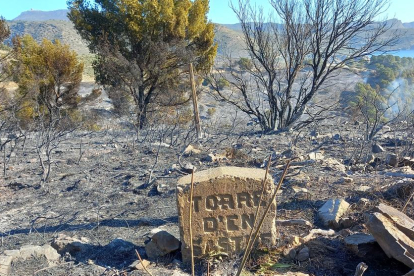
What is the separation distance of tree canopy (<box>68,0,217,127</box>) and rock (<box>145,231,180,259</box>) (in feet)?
40.1

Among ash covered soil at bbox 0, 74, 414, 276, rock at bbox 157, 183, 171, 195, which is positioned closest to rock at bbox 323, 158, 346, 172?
ash covered soil at bbox 0, 74, 414, 276

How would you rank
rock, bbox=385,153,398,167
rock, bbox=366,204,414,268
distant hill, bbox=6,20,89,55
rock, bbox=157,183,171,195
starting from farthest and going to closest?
distant hill, bbox=6,20,89,55
rock, bbox=385,153,398,167
rock, bbox=157,183,171,195
rock, bbox=366,204,414,268

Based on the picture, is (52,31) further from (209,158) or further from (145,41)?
(209,158)

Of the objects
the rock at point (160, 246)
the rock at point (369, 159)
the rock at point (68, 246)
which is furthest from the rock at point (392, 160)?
the rock at point (68, 246)

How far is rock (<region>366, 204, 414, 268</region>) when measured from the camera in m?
3.13

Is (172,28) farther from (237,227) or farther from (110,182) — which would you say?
(237,227)

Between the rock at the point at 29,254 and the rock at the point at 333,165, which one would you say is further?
the rock at the point at 333,165

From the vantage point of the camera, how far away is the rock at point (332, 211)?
13.6ft

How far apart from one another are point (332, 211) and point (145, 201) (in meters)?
2.37

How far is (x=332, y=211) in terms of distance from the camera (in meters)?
4.29

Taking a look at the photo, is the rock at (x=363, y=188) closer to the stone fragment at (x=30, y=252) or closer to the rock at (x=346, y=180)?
the rock at (x=346, y=180)

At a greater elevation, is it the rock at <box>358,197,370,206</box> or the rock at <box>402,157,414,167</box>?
the rock at <box>358,197,370,206</box>

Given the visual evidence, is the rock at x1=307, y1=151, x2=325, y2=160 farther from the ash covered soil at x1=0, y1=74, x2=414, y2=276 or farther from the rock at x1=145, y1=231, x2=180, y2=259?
the rock at x1=145, y1=231, x2=180, y2=259

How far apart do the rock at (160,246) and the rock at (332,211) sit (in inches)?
64.7
